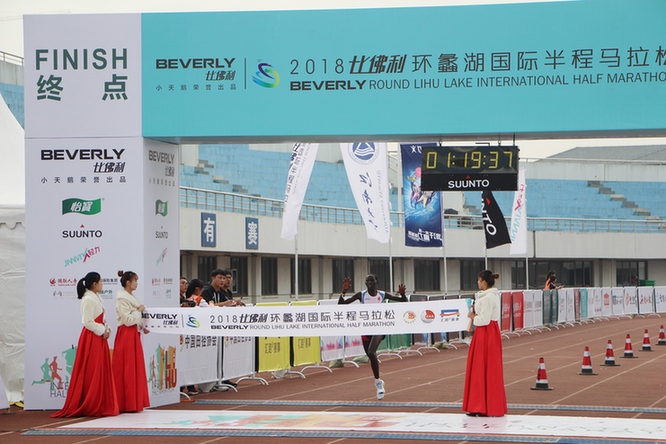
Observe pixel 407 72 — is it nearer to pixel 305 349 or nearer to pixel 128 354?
pixel 128 354

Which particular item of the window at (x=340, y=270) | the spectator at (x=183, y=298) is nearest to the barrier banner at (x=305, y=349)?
the spectator at (x=183, y=298)

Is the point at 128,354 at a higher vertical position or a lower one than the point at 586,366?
higher

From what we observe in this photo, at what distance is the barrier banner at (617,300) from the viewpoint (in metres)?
45.5

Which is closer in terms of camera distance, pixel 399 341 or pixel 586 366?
pixel 586 366

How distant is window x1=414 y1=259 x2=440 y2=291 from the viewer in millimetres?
57091

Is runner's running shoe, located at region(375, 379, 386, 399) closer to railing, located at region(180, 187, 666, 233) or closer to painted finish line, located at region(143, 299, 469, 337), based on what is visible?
painted finish line, located at region(143, 299, 469, 337)

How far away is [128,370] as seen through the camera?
14328mm

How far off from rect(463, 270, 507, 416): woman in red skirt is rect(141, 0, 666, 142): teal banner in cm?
254

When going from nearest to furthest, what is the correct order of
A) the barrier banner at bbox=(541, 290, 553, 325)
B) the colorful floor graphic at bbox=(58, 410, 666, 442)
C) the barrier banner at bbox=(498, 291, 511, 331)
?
the colorful floor graphic at bbox=(58, 410, 666, 442) < the barrier banner at bbox=(498, 291, 511, 331) < the barrier banner at bbox=(541, 290, 553, 325)

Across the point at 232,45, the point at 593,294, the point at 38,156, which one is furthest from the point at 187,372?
the point at 593,294

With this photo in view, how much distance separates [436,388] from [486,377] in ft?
14.7

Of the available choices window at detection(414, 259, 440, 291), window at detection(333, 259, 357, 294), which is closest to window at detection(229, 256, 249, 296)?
window at detection(333, 259, 357, 294)

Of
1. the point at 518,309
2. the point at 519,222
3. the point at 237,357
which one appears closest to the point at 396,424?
the point at 237,357

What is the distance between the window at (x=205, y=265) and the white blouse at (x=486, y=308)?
28.4 m
